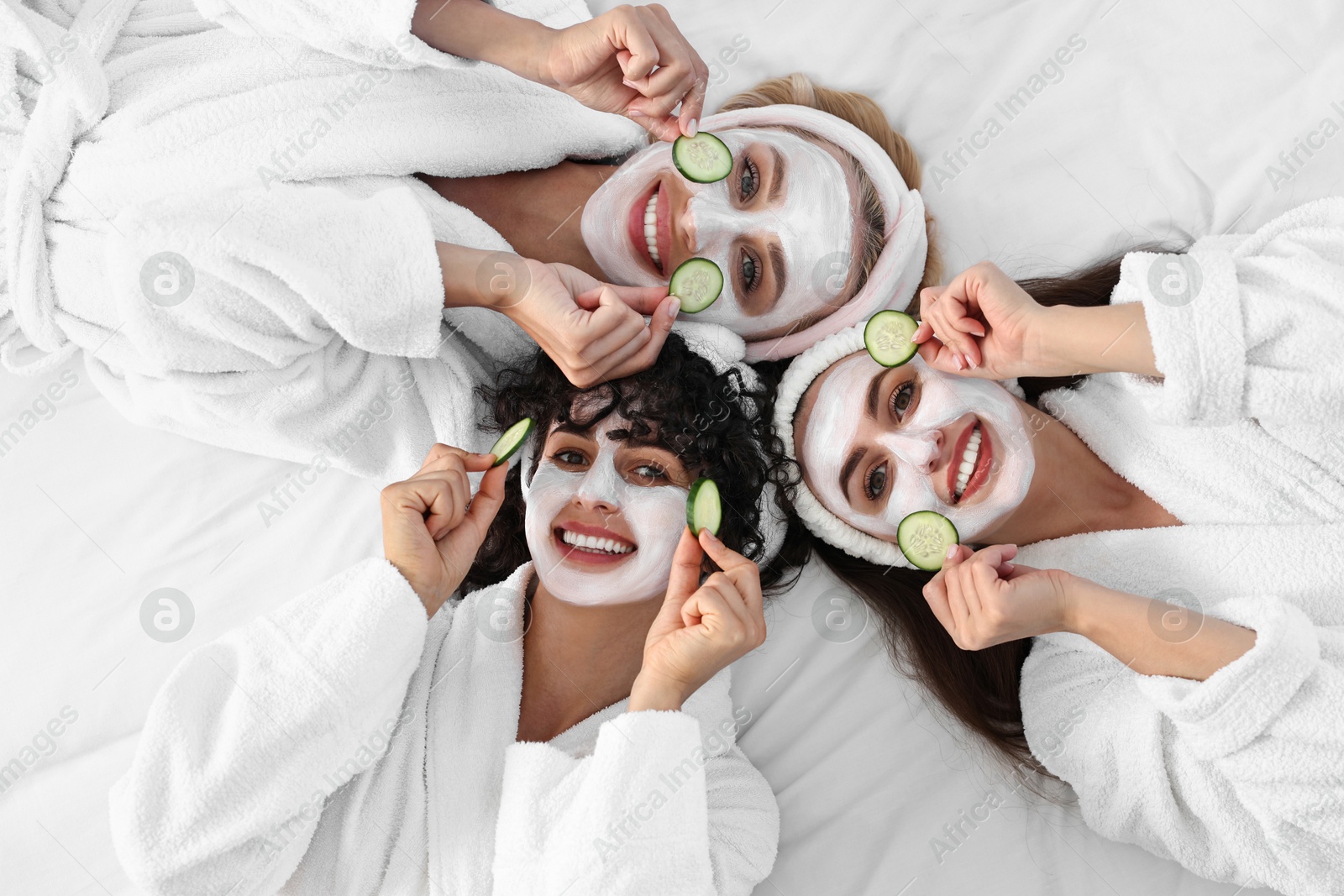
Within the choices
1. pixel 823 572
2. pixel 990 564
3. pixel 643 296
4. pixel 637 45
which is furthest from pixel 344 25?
pixel 990 564

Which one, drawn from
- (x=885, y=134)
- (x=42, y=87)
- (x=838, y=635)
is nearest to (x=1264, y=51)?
(x=885, y=134)

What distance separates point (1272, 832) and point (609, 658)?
148 centimetres

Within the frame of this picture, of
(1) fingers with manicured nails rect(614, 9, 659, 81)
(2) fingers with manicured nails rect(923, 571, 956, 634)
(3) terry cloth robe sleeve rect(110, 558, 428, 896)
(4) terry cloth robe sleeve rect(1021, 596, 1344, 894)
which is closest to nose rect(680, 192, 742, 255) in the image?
(1) fingers with manicured nails rect(614, 9, 659, 81)

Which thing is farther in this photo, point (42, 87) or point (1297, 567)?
point (42, 87)

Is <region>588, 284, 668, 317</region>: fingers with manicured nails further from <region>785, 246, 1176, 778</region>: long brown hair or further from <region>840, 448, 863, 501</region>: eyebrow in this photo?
<region>785, 246, 1176, 778</region>: long brown hair

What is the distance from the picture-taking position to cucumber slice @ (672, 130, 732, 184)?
88.6 inches

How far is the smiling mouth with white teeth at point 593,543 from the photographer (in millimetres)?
2207

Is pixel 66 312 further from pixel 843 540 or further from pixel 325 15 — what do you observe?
pixel 843 540

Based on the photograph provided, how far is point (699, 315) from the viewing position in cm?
240

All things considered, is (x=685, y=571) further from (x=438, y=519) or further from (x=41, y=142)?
(x=41, y=142)

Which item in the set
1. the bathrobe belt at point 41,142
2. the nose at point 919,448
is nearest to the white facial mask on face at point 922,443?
the nose at point 919,448

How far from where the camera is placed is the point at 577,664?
2318 mm

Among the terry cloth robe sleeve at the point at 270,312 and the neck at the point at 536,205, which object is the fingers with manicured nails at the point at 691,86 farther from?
the terry cloth robe sleeve at the point at 270,312

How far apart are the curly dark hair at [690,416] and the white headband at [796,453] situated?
4cm
